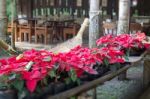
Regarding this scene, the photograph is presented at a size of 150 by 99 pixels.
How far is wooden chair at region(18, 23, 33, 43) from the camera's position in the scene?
12.5m

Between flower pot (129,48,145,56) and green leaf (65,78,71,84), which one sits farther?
flower pot (129,48,145,56)

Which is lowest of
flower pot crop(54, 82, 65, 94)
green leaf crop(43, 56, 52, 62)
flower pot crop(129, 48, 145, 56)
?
flower pot crop(129, 48, 145, 56)

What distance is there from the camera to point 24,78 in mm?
2621

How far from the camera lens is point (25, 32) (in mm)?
12742

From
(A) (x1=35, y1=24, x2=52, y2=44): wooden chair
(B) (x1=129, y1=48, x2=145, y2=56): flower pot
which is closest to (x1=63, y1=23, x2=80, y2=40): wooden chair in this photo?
(A) (x1=35, y1=24, x2=52, y2=44): wooden chair

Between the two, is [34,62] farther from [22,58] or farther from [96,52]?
[96,52]

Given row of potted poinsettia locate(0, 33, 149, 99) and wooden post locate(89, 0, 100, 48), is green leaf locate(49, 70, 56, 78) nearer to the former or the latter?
row of potted poinsettia locate(0, 33, 149, 99)

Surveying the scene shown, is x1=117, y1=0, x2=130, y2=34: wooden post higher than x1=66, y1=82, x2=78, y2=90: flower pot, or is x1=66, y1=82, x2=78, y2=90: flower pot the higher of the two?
x1=117, y1=0, x2=130, y2=34: wooden post

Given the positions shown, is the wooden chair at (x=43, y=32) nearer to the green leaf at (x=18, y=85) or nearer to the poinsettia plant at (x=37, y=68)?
the poinsettia plant at (x=37, y=68)

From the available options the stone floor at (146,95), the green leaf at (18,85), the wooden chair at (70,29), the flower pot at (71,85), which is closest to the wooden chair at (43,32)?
the wooden chair at (70,29)

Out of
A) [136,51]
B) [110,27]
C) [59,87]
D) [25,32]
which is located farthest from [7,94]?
[25,32]

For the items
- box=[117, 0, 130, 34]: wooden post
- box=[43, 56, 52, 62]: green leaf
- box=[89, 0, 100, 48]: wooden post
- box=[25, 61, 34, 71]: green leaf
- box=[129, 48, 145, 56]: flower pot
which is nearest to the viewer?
box=[25, 61, 34, 71]: green leaf

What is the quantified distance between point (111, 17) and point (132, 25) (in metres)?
3.25

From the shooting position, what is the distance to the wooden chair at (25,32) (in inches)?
493
